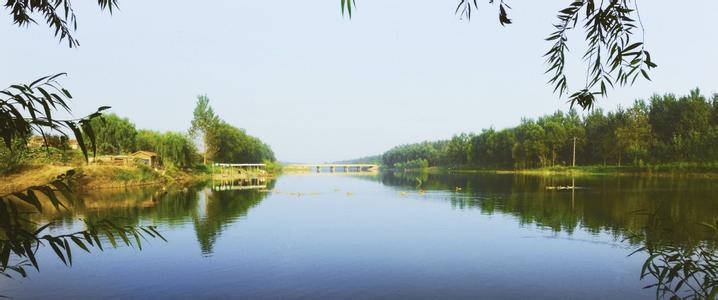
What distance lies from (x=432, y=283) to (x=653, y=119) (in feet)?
366

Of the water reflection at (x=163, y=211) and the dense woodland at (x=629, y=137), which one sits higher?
the dense woodland at (x=629, y=137)

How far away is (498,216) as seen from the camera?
1325 inches

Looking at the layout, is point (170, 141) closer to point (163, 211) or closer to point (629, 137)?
point (163, 211)

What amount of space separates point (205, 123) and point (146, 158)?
3011 centimetres

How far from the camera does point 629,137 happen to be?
10031 centimetres

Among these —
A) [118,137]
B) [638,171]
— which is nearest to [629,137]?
[638,171]

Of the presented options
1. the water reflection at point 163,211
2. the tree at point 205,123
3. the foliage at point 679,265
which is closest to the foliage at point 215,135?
the tree at point 205,123

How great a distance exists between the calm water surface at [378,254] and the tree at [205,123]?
69.0m

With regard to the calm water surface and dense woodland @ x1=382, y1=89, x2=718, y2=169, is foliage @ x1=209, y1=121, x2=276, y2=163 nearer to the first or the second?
the calm water surface

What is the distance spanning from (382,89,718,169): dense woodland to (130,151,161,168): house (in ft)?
298

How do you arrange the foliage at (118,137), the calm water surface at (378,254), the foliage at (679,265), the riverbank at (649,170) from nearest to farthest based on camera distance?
the foliage at (679,265) < the calm water surface at (378,254) < the riverbank at (649,170) < the foliage at (118,137)

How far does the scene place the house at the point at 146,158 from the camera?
72.8m

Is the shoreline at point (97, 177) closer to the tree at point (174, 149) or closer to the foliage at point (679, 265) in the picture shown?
the tree at point (174, 149)

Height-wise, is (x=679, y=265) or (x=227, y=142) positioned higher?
(x=227, y=142)
